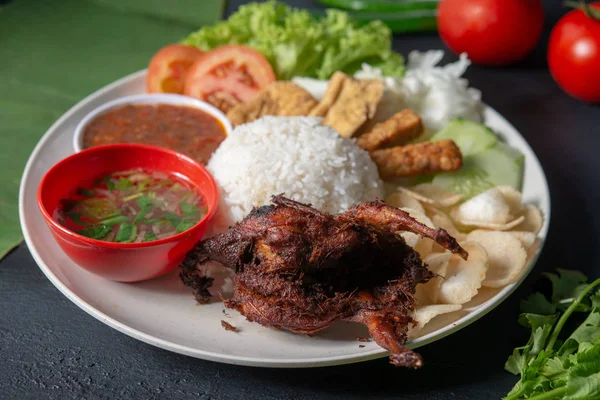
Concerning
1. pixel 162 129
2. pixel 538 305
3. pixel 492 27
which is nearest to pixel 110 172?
pixel 162 129

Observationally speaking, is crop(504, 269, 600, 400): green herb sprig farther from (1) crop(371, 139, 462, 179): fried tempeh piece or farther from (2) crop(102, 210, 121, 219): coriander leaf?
(2) crop(102, 210, 121, 219): coriander leaf

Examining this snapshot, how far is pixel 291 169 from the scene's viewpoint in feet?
11.5

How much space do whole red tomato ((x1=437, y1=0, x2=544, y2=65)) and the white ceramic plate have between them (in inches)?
97.5

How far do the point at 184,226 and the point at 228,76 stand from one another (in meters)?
1.60

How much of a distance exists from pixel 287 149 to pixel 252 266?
3.12ft

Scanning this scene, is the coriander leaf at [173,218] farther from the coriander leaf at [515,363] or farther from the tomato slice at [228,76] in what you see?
the coriander leaf at [515,363]

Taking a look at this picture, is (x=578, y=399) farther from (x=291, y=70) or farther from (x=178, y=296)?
(x=291, y=70)

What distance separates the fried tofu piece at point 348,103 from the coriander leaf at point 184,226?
1157mm

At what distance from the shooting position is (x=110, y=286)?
10.2ft

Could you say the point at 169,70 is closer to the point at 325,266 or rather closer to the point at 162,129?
the point at 162,129

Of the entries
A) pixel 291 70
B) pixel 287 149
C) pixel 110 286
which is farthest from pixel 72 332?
pixel 291 70

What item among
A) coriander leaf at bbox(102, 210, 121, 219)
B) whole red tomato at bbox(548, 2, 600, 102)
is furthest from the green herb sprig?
whole red tomato at bbox(548, 2, 600, 102)

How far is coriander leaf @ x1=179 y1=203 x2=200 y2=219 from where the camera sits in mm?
3199

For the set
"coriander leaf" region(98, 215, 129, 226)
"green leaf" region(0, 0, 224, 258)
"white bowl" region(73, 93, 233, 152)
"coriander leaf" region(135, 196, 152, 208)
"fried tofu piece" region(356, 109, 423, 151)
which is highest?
"fried tofu piece" region(356, 109, 423, 151)
